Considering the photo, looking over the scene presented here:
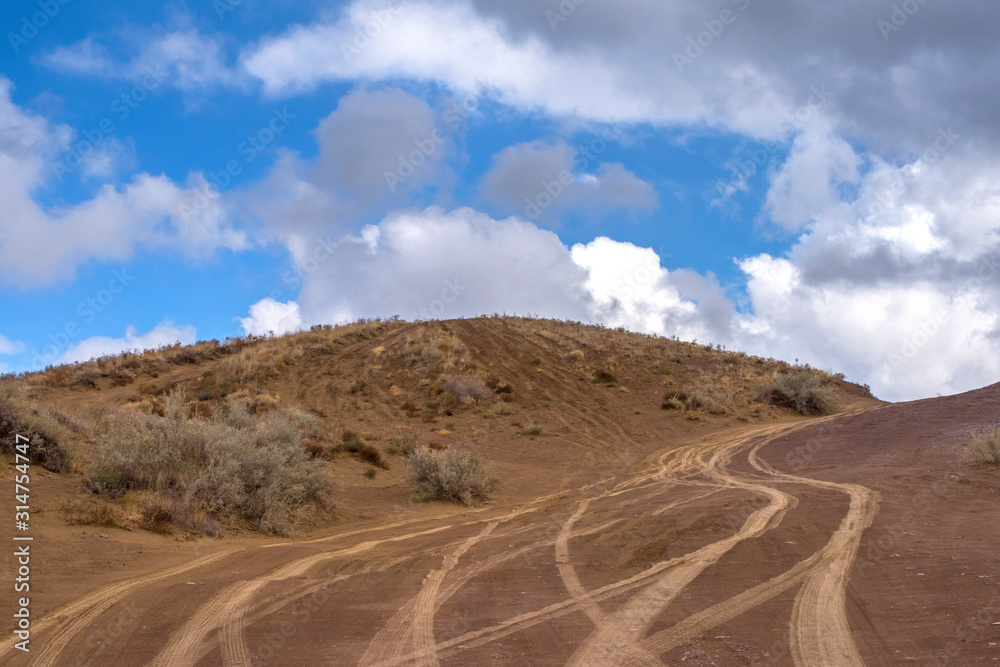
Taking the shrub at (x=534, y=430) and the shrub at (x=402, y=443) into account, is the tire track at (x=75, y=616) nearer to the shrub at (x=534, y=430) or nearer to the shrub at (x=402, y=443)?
the shrub at (x=402, y=443)

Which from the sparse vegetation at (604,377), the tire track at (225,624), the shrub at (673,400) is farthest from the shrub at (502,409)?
the tire track at (225,624)

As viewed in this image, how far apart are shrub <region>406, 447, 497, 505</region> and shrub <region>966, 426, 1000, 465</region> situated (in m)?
9.68

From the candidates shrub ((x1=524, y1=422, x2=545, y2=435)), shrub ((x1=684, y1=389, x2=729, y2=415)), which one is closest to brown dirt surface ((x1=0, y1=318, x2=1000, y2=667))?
shrub ((x1=524, y1=422, x2=545, y2=435))

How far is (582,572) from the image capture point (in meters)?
7.44

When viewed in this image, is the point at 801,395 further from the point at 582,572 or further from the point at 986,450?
the point at 582,572

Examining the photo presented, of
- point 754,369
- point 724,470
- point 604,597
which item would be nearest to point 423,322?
point 754,369

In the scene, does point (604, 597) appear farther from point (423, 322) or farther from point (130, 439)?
point (423, 322)

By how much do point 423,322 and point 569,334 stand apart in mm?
8821

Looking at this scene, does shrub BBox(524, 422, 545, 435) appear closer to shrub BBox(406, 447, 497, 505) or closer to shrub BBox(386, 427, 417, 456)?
shrub BBox(386, 427, 417, 456)

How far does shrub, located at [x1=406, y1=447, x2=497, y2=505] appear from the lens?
552 inches

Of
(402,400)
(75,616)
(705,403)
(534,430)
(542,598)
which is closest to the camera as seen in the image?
(75,616)

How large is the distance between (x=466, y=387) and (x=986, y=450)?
18737mm

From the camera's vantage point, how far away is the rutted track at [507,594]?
5211 millimetres

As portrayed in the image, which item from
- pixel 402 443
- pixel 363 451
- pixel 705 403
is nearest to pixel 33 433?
pixel 363 451
